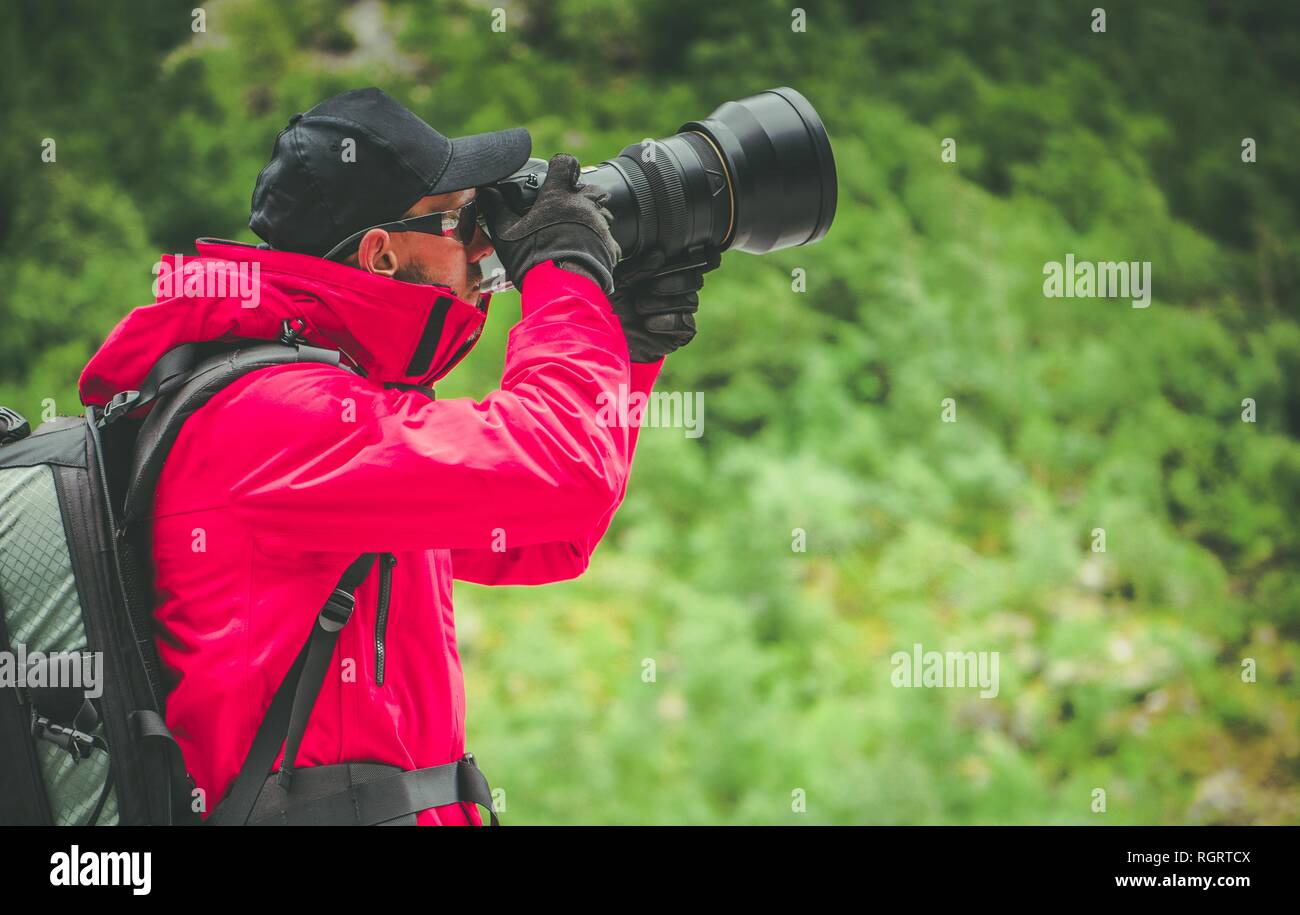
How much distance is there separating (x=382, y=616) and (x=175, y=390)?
0.36 metres

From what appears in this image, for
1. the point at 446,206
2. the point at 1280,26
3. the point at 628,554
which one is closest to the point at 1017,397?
the point at 628,554

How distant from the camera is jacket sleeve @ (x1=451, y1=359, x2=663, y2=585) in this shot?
198cm

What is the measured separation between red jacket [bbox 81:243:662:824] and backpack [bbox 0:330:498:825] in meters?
0.03

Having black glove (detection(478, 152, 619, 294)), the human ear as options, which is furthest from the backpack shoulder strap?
black glove (detection(478, 152, 619, 294))

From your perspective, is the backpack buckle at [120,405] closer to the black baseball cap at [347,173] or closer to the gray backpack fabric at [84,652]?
the gray backpack fabric at [84,652]

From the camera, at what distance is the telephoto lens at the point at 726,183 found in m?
1.90

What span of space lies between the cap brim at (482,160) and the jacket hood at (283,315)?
0.14 m

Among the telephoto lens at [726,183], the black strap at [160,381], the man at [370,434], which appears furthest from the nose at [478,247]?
the black strap at [160,381]

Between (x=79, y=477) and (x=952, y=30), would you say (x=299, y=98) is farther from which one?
(x=79, y=477)

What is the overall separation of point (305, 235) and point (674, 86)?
6.24m

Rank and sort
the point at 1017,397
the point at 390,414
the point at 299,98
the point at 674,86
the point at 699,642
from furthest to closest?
1. the point at 674,86
2. the point at 299,98
3. the point at 1017,397
4. the point at 699,642
5. the point at 390,414

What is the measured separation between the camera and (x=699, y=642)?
5578 mm

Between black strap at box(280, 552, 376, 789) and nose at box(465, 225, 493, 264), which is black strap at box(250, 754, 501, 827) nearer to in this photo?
black strap at box(280, 552, 376, 789)

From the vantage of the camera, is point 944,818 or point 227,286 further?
point 944,818
